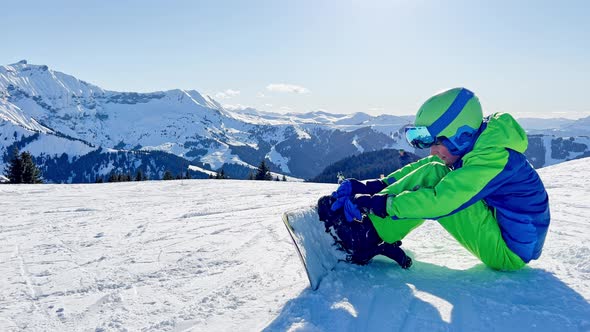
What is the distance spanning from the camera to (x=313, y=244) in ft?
13.0

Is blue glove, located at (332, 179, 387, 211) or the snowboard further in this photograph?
blue glove, located at (332, 179, 387, 211)

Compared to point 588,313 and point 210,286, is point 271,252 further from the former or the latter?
point 588,313

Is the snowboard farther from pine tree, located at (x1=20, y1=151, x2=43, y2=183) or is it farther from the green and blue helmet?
pine tree, located at (x1=20, y1=151, x2=43, y2=183)

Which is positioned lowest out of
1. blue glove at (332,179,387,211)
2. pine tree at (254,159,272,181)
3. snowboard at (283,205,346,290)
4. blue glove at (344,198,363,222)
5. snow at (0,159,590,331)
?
pine tree at (254,159,272,181)

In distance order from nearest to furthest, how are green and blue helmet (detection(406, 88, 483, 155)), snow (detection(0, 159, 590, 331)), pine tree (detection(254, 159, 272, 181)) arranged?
1. snow (detection(0, 159, 590, 331))
2. green and blue helmet (detection(406, 88, 483, 155))
3. pine tree (detection(254, 159, 272, 181))

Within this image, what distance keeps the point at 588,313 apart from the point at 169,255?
448 centimetres

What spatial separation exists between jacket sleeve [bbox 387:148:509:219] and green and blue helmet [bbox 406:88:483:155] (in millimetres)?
313

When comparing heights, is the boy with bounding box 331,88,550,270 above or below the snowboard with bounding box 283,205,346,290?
above

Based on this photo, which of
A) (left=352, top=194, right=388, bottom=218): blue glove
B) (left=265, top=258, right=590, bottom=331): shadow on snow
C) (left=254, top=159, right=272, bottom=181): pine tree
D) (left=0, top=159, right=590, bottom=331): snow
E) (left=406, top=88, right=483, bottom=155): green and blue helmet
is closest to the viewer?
(left=265, top=258, right=590, bottom=331): shadow on snow

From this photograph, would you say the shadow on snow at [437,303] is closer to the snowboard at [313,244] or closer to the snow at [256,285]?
the snow at [256,285]

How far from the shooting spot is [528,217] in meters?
3.57

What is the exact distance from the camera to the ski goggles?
3.76 meters

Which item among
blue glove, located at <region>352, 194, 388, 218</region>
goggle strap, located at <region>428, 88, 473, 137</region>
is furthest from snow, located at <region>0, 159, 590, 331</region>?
goggle strap, located at <region>428, 88, 473, 137</region>

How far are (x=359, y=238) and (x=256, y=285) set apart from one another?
1.17m
